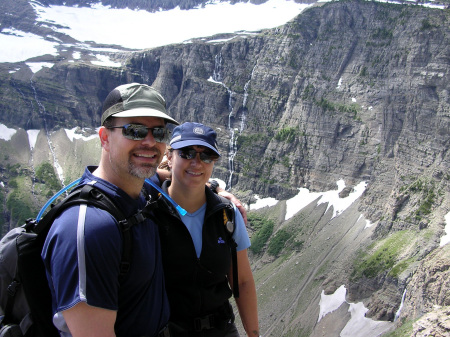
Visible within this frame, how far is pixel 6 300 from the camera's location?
475 centimetres

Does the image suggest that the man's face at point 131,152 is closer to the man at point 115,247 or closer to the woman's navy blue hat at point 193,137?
the man at point 115,247

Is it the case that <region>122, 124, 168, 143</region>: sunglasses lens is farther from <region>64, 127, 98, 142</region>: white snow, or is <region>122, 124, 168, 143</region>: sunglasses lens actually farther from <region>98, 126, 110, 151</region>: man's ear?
<region>64, 127, 98, 142</region>: white snow

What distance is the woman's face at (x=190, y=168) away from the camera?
718cm

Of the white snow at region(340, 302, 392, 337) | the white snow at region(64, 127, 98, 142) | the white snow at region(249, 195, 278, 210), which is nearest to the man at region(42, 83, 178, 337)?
the white snow at region(340, 302, 392, 337)

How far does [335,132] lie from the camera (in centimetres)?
13925

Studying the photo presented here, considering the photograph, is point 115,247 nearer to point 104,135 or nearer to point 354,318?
point 104,135

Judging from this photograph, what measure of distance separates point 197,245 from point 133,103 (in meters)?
2.81

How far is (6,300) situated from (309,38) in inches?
6683

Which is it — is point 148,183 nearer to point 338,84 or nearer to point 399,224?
point 399,224

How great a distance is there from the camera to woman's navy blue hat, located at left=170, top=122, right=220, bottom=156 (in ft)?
23.6

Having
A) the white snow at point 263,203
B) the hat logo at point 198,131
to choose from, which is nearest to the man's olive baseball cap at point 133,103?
Result: the hat logo at point 198,131

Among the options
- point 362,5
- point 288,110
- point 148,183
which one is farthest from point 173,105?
point 148,183

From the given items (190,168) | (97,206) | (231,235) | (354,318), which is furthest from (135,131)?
(354,318)

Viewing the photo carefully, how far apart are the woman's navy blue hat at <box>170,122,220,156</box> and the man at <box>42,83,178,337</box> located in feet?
4.40
